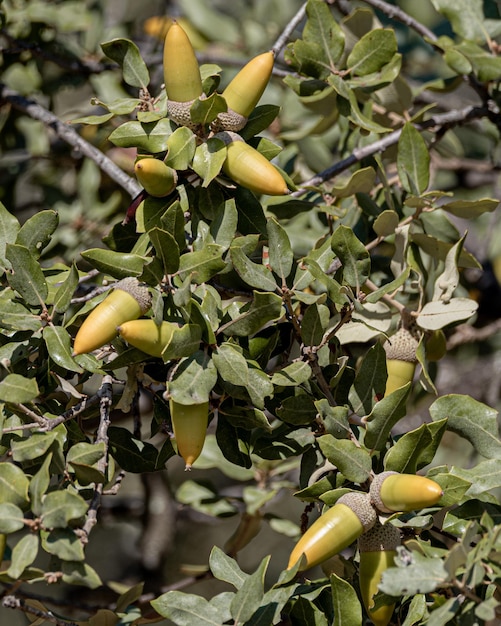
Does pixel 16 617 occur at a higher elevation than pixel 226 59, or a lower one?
lower

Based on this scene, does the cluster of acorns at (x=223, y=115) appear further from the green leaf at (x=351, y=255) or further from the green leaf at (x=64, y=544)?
the green leaf at (x=64, y=544)

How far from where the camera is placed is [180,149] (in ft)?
3.56

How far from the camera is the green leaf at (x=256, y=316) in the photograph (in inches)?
40.7

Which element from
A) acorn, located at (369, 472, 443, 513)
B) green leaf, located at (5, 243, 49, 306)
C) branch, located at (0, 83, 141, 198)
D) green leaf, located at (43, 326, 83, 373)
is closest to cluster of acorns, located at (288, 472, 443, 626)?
acorn, located at (369, 472, 443, 513)

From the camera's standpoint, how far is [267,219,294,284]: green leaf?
111 cm

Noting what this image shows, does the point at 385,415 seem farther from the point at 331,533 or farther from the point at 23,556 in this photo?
the point at 23,556

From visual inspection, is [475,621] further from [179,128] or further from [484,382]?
[484,382]

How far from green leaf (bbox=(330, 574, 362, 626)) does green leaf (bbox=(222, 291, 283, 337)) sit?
309 millimetres

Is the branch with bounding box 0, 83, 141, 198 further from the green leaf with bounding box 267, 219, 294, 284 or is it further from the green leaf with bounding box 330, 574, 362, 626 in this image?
the green leaf with bounding box 330, 574, 362, 626

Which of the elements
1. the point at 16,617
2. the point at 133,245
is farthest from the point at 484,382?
the point at 16,617

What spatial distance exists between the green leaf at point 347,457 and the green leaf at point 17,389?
13.5 inches

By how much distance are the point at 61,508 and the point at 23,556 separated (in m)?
0.06

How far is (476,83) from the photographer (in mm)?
1612

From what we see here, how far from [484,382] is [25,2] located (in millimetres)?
1557
